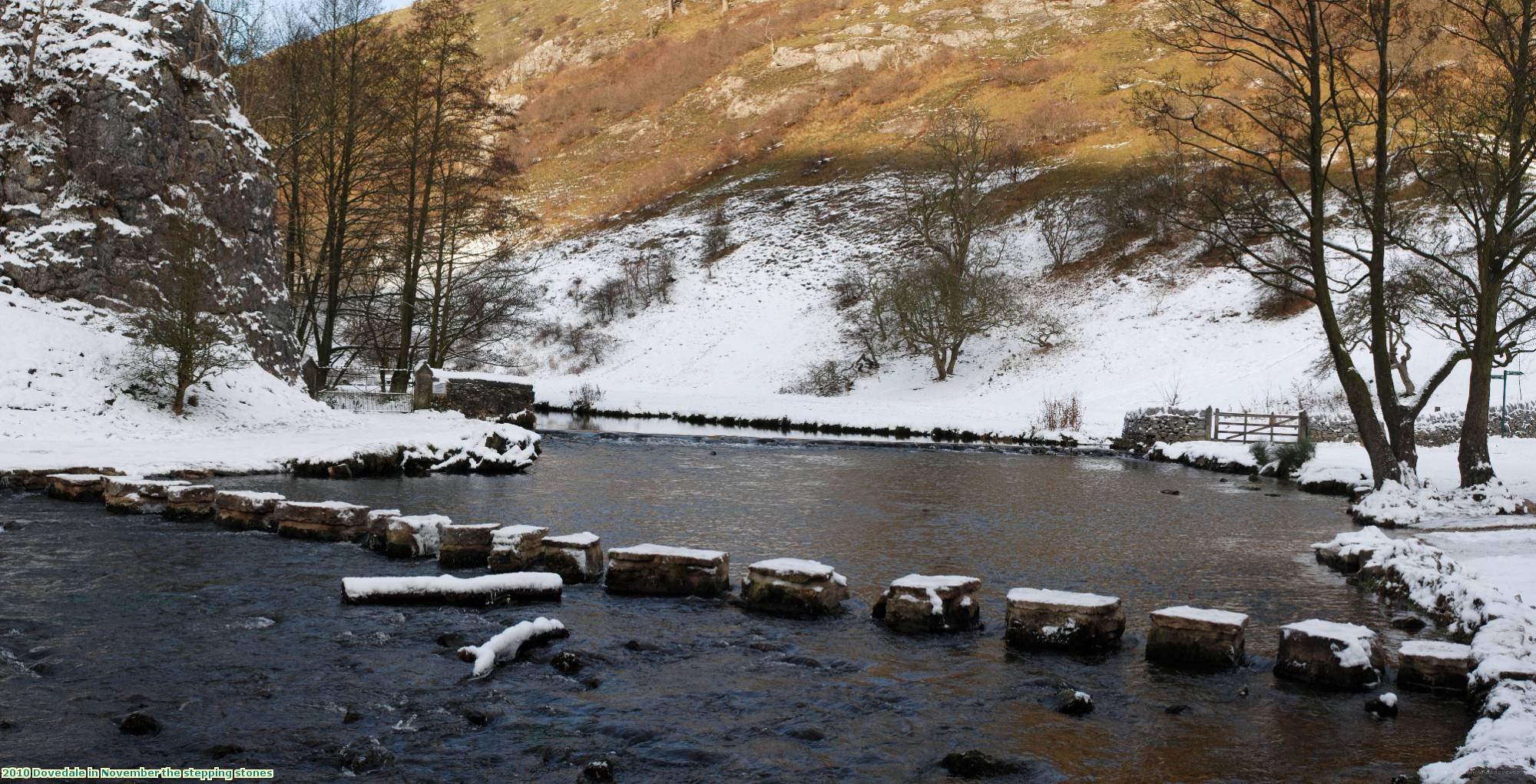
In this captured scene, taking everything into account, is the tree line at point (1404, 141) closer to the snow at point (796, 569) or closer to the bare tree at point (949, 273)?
the snow at point (796, 569)

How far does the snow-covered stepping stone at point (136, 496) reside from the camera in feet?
43.4

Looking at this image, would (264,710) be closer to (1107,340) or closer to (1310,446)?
(1310,446)

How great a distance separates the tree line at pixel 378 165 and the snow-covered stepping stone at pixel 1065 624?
24148 mm

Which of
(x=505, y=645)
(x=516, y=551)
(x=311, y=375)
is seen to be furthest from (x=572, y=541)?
(x=311, y=375)

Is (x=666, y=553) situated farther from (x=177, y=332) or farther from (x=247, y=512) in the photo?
(x=177, y=332)

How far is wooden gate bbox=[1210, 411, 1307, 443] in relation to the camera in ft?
94.5

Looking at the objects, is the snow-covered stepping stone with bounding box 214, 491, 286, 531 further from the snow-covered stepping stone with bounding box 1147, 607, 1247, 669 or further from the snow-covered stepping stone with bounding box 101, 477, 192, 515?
the snow-covered stepping stone with bounding box 1147, 607, 1247, 669

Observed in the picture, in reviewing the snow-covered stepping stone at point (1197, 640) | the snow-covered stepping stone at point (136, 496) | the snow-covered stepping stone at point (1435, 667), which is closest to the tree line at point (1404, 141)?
the snow-covered stepping stone at point (1435, 667)

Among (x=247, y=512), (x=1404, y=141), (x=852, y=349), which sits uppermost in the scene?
(x=1404, y=141)

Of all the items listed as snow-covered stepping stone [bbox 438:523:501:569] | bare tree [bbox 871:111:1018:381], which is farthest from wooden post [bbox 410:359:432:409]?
bare tree [bbox 871:111:1018:381]

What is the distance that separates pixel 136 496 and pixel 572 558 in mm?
6887

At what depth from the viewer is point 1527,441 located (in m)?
25.7

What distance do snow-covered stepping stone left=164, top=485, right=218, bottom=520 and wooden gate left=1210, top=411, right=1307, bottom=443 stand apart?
2534 centimetres

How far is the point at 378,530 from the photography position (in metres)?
11.7
